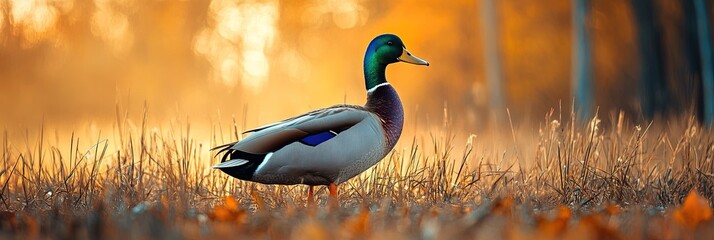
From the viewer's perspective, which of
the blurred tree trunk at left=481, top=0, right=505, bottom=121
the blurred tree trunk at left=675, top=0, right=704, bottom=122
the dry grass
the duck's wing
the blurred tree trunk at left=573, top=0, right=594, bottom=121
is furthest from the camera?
the blurred tree trunk at left=481, top=0, right=505, bottom=121

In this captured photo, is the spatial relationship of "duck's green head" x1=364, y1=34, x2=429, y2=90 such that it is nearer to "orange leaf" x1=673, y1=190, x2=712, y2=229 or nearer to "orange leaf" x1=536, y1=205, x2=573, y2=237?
"orange leaf" x1=536, y1=205, x2=573, y2=237

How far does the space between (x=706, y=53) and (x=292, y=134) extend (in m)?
13.6

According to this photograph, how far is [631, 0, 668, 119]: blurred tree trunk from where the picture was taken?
1836 cm

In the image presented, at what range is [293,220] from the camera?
3.98 metres

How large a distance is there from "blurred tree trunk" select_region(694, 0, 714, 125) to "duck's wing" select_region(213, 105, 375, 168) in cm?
1293

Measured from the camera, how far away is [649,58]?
1836 cm

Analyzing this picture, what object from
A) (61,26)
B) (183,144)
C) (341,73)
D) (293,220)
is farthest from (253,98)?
(293,220)

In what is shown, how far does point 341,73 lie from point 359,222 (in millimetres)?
26003

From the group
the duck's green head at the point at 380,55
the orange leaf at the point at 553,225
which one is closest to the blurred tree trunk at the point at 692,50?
the duck's green head at the point at 380,55

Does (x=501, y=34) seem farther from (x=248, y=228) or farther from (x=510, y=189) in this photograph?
(x=248, y=228)

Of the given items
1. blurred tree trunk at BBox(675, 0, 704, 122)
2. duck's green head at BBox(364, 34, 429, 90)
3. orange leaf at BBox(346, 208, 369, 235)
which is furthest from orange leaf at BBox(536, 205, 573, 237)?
blurred tree trunk at BBox(675, 0, 704, 122)

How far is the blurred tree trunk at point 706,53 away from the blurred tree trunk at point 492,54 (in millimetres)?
4061

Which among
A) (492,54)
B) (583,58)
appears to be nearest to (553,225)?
(583,58)

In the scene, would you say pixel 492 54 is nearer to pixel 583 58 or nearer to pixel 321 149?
pixel 583 58
